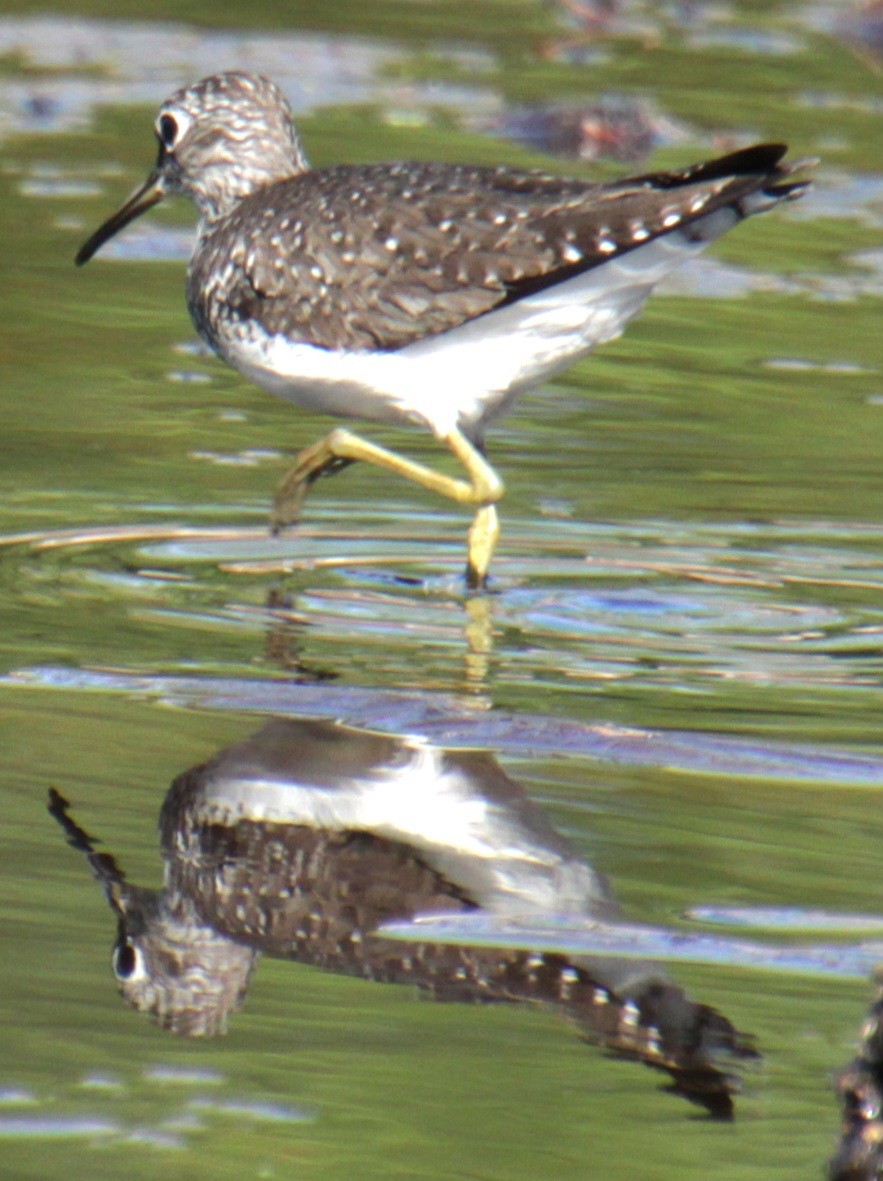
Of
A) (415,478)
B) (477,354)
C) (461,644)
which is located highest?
(477,354)

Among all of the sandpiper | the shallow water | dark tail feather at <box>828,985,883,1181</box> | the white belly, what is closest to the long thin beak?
the shallow water

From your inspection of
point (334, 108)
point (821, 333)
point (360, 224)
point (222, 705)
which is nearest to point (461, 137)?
point (334, 108)

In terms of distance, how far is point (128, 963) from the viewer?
376cm

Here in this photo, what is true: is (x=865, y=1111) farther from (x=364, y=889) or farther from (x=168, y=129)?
(x=168, y=129)

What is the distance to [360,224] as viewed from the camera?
6867 mm

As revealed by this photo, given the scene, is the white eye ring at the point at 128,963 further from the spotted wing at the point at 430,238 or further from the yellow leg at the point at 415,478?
the spotted wing at the point at 430,238

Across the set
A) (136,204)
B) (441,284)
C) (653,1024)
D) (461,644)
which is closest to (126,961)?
(653,1024)

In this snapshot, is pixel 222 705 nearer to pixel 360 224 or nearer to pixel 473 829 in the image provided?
pixel 473 829

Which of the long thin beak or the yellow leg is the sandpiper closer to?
the yellow leg

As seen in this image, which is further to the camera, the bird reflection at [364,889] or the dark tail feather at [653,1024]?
the bird reflection at [364,889]

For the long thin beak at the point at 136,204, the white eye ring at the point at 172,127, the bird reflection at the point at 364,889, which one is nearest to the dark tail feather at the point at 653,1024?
the bird reflection at the point at 364,889

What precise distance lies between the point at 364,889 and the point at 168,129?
451cm

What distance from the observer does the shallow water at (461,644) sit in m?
3.36

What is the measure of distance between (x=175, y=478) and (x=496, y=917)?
3.72m
